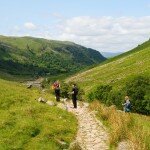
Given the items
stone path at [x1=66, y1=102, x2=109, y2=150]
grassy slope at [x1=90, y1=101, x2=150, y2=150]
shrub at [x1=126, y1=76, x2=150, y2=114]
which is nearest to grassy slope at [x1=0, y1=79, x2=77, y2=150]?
stone path at [x1=66, y1=102, x2=109, y2=150]

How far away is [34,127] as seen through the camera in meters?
32.2

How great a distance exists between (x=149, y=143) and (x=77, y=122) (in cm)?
1281

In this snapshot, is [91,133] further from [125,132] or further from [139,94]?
[139,94]

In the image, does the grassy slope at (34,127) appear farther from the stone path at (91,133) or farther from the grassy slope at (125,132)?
the grassy slope at (125,132)

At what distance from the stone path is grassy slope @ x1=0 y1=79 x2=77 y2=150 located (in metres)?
0.69

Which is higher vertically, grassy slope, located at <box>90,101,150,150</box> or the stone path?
grassy slope, located at <box>90,101,150,150</box>

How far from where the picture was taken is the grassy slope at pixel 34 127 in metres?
28.4

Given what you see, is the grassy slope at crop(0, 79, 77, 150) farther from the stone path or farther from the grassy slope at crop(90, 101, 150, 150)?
the grassy slope at crop(90, 101, 150, 150)

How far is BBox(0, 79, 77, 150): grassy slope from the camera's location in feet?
93.1

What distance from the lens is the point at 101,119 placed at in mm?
38375

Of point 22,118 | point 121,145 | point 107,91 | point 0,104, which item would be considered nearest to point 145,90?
point 107,91

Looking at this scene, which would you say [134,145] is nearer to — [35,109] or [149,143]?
[149,143]

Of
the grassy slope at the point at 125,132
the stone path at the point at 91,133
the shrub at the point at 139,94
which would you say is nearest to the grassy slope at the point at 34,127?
A: the stone path at the point at 91,133

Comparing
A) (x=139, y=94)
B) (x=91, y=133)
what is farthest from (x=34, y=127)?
(x=139, y=94)
